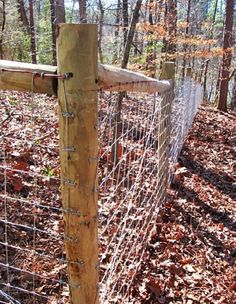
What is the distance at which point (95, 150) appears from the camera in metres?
1.60

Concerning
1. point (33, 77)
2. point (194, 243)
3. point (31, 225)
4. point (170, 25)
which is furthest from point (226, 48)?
point (33, 77)

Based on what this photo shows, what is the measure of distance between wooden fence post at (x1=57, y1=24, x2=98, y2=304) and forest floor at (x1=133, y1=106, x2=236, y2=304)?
Result: 1.50 m

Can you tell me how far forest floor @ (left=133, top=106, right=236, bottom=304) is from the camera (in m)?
3.20

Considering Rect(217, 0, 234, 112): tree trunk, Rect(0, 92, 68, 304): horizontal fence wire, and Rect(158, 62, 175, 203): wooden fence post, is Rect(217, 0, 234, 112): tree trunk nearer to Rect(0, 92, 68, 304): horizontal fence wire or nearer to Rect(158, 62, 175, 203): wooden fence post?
Rect(158, 62, 175, 203): wooden fence post

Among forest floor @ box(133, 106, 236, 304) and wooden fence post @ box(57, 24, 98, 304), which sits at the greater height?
wooden fence post @ box(57, 24, 98, 304)

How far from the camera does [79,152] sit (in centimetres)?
154

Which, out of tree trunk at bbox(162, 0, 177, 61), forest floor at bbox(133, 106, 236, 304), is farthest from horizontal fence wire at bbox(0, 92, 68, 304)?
tree trunk at bbox(162, 0, 177, 61)

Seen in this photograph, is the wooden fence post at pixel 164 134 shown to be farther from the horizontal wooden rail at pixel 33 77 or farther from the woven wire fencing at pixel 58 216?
the horizontal wooden rail at pixel 33 77

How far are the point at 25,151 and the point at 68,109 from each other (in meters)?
3.65

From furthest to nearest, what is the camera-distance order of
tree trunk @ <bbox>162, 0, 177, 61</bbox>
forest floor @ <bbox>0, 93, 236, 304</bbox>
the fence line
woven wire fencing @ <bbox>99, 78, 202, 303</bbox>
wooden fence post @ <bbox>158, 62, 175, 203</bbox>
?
tree trunk @ <bbox>162, 0, 177, 61</bbox>, wooden fence post @ <bbox>158, 62, 175, 203</bbox>, forest floor @ <bbox>0, 93, 236, 304</bbox>, woven wire fencing @ <bbox>99, 78, 202, 303</bbox>, the fence line

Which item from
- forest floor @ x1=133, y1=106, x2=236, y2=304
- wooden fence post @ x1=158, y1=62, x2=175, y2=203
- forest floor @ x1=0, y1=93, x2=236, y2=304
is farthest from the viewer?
wooden fence post @ x1=158, y1=62, x2=175, y2=203

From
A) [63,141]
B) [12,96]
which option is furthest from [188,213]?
[12,96]

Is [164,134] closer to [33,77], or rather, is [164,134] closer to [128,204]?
[128,204]

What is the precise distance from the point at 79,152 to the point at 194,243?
2.83 metres
